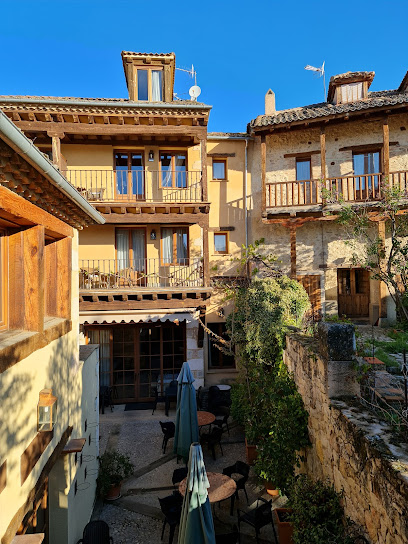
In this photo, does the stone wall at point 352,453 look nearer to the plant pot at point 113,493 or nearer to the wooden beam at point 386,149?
the plant pot at point 113,493

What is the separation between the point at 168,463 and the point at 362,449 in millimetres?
6806

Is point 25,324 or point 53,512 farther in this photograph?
point 53,512

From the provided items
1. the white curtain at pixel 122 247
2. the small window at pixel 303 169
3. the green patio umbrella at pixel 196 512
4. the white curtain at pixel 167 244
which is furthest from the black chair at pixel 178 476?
the small window at pixel 303 169

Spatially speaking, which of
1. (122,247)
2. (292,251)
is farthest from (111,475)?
(292,251)

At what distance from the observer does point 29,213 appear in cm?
396

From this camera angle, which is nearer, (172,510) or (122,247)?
(172,510)

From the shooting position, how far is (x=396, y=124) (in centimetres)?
1430

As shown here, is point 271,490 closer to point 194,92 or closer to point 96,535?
point 96,535

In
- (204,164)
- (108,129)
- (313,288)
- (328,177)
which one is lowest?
(313,288)

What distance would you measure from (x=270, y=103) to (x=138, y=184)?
807 centimetres

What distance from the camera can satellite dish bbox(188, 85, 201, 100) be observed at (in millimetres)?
15291

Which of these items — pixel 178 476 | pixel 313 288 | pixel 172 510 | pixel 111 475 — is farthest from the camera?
pixel 313 288

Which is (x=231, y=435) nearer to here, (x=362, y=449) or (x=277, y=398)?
(x=277, y=398)

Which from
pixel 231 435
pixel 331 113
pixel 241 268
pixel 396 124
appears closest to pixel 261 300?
pixel 231 435
